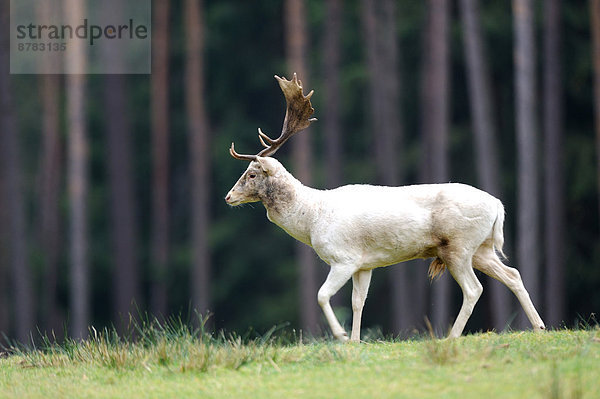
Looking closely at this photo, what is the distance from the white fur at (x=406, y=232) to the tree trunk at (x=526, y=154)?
11.2 metres

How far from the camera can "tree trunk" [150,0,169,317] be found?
30.1 meters

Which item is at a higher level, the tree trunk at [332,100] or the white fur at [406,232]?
the tree trunk at [332,100]

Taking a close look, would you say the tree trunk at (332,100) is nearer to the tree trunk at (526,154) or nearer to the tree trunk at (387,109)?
the tree trunk at (387,109)

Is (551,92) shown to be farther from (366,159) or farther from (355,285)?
(355,285)

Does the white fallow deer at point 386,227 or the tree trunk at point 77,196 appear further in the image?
the tree trunk at point 77,196

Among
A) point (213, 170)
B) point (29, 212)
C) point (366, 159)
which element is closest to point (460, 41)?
point (366, 159)

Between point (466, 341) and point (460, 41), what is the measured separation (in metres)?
20.8

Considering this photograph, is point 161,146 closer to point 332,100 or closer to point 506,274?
point 332,100

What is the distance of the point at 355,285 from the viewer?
1090 cm

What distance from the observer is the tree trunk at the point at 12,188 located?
81.8ft

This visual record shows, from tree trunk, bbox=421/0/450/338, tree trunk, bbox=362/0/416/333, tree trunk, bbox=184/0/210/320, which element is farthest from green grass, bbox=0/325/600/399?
tree trunk, bbox=184/0/210/320

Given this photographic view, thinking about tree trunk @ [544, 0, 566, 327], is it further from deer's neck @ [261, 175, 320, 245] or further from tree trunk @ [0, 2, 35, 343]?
tree trunk @ [0, 2, 35, 343]

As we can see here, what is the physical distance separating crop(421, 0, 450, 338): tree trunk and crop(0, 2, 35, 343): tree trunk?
10.9 metres

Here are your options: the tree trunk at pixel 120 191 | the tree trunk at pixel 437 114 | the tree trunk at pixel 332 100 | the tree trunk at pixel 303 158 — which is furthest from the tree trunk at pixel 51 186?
the tree trunk at pixel 437 114
